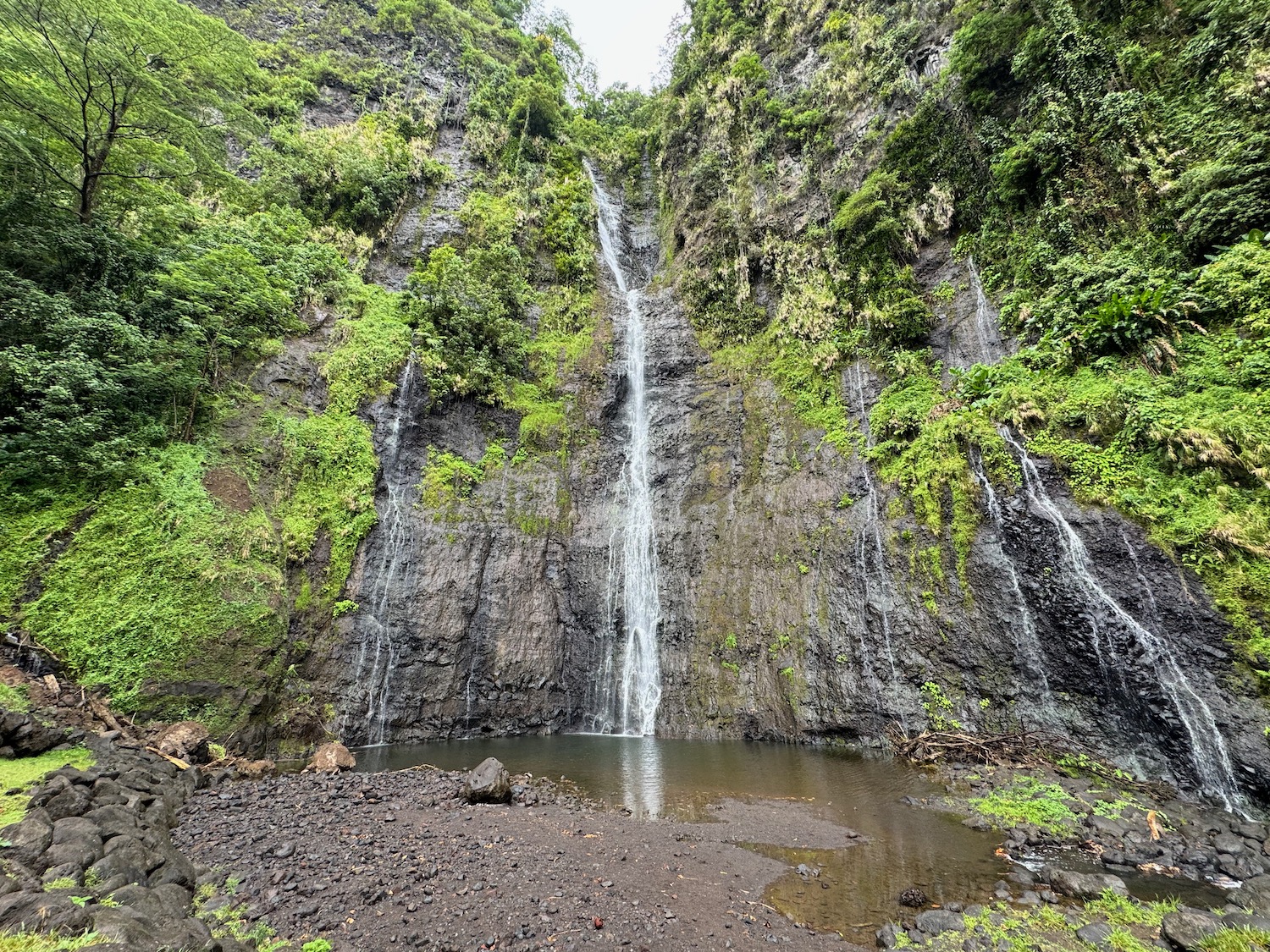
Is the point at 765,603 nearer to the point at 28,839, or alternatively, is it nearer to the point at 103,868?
the point at 103,868

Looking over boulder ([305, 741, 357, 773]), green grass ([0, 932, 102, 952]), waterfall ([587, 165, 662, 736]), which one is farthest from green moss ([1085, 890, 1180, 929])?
boulder ([305, 741, 357, 773])

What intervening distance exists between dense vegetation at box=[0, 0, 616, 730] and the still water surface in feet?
13.9

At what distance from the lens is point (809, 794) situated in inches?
324

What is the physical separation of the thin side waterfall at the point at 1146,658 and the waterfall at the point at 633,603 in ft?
30.2

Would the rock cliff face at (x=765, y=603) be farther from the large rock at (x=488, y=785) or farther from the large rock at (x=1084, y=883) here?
the large rock at (x=488, y=785)

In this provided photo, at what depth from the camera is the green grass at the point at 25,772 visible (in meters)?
4.04

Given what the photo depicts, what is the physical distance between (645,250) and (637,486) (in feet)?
47.8

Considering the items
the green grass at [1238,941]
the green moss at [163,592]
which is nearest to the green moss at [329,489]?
the green moss at [163,592]

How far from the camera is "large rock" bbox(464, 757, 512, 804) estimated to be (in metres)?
7.36

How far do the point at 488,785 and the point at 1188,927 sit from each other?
24.1 feet

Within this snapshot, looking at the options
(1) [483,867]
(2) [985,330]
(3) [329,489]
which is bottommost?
(1) [483,867]

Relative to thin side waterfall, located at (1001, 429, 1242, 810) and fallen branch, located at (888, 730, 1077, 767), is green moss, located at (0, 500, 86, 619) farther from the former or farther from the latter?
thin side waterfall, located at (1001, 429, 1242, 810)

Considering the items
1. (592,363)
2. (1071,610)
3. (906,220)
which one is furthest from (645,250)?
(1071,610)

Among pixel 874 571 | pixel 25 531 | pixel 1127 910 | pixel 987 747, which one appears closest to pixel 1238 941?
pixel 1127 910
